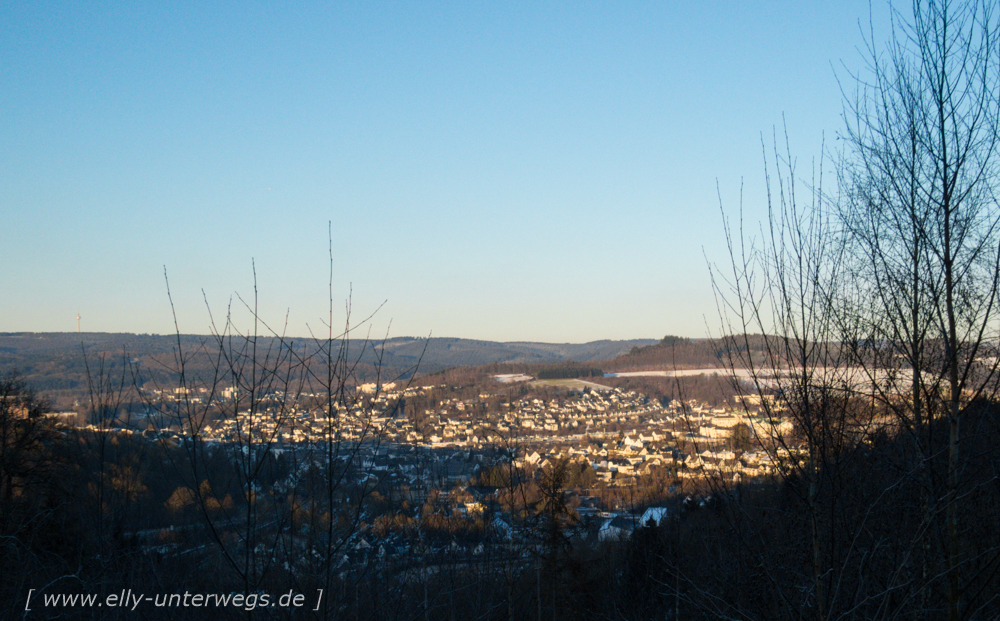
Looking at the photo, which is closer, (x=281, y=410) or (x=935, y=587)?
(x=281, y=410)

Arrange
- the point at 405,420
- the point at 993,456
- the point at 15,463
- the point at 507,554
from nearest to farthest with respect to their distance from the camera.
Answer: the point at 993,456 < the point at 405,420 < the point at 507,554 < the point at 15,463

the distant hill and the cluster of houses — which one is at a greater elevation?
the distant hill

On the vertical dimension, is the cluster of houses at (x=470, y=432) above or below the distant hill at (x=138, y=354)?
below

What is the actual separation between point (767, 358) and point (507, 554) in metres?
3.13

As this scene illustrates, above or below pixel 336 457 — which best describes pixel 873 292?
above

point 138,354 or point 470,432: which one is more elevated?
point 138,354

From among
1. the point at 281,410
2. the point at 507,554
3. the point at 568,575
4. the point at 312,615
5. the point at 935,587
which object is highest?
the point at 281,410

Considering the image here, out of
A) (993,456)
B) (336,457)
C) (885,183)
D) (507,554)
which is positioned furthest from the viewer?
(507,554)

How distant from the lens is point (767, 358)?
2904 mm

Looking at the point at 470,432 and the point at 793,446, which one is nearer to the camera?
the point at 793,446

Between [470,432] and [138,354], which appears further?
[470,432]

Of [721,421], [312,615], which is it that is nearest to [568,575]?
[721,421]

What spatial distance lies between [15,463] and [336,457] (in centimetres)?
649

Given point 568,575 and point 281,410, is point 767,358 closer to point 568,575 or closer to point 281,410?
point 281,410
